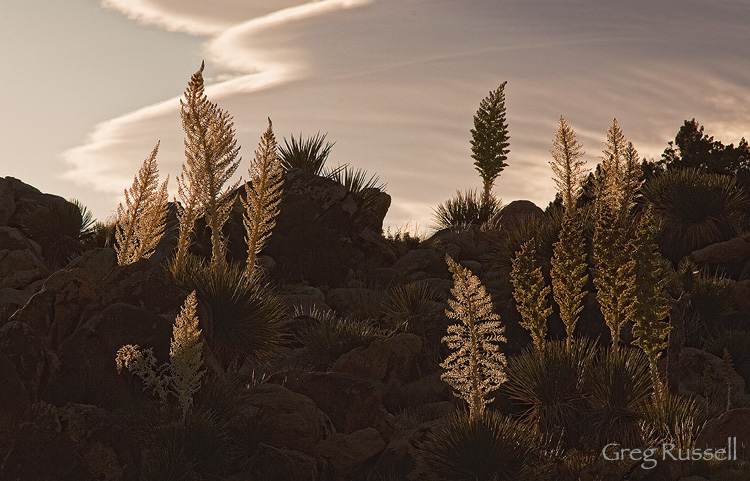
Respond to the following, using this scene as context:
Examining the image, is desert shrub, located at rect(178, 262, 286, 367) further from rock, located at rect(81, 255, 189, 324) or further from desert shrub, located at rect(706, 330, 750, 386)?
desert shrub, located at rect(706, 330, 750, 386)

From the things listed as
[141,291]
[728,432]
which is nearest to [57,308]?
[141,291]

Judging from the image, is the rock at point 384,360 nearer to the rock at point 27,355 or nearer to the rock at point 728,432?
the rock at point 27,355

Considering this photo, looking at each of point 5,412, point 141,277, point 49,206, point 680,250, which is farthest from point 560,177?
point 49,206

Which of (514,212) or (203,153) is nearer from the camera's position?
(203,153)

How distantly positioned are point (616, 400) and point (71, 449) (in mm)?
6613

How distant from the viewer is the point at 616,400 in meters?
11.4

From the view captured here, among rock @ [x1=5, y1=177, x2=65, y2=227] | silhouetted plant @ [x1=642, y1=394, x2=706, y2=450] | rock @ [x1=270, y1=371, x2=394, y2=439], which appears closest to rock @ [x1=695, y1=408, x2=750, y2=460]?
silhouetted plant @ [x1=642, y1=394, x2=706, y2=450]

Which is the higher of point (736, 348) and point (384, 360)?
point (736, 348)

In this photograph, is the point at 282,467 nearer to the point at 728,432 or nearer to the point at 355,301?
the point at 728,432

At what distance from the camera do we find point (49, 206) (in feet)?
68.1

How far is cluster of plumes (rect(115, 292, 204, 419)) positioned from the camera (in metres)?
9.11

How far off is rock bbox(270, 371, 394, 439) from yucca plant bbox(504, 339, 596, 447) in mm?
1934

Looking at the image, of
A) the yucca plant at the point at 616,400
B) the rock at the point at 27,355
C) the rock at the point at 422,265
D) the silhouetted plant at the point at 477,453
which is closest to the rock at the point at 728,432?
the yucca plant at the point at 616,400

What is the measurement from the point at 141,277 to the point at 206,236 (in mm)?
9384
